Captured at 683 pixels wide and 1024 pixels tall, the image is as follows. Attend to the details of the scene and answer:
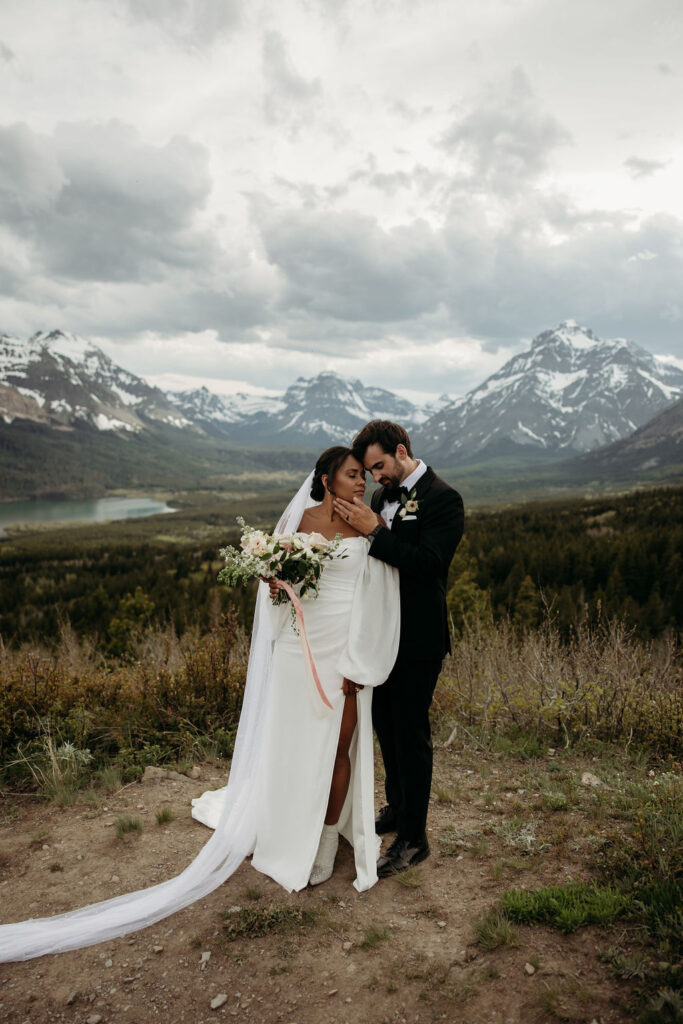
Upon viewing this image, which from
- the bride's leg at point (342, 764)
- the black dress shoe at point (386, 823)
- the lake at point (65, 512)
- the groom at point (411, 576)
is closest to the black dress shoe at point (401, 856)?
the groom at point (411, 576)

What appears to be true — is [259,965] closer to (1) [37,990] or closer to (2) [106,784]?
(1) [37,990]

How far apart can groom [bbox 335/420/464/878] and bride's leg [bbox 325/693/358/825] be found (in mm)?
317

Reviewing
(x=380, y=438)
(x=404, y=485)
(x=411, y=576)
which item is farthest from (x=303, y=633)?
Result: (x=380, y=438)

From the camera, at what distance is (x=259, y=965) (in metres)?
3.25

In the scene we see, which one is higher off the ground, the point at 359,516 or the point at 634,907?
the point at 359,516

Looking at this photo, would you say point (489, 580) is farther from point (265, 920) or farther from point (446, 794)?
point (265, 920)

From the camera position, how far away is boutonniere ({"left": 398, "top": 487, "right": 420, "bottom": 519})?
3930 mm

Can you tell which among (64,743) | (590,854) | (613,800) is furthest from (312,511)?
(64,743)

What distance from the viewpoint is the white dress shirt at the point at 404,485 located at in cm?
414

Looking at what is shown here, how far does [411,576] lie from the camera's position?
4.00 meters

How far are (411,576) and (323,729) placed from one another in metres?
1.26

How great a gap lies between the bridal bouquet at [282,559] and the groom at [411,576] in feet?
1.00

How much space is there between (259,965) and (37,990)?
1.20m

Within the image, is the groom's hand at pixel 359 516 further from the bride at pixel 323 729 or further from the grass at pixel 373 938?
the grass at pixel 373 938
